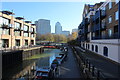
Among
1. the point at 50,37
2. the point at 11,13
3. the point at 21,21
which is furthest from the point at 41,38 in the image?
the point at 11,13

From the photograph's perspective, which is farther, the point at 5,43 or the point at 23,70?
the point at 5,43

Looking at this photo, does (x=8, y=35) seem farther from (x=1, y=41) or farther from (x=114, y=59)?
(x=114, y=59)

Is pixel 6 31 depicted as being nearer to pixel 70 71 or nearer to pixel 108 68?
pixel 70 71

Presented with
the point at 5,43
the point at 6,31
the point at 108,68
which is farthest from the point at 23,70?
the point at 6,31

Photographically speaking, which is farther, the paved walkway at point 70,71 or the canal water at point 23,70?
the canal water at point 23,70

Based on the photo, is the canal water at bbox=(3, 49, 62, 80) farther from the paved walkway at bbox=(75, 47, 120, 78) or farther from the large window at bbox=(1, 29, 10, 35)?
the large window at bbox=(1, 29, 10, 35)

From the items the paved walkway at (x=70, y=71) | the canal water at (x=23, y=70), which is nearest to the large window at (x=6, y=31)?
the canal water at (x=23, y=70)

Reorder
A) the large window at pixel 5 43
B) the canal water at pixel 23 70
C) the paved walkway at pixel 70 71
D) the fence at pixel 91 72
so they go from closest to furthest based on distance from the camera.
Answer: the fence at pixel 91 72, the paved walkway at pixel 70 71, the canal water at pixel 23 70, the large window at pixel 5 43

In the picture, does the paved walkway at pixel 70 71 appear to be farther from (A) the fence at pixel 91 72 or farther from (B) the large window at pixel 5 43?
(B) the large window at pixel 5 43

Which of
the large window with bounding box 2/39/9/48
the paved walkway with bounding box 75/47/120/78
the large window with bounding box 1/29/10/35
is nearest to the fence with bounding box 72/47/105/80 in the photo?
the paved walkway with bounding box 75/47/120/78

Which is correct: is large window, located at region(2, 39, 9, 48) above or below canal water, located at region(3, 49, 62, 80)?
above

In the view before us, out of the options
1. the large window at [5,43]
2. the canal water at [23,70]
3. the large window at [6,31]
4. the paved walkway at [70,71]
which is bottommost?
the canal water at [23,70]

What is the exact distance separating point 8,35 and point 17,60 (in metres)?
8.79

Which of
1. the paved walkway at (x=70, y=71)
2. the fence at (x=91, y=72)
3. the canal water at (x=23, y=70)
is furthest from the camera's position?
the canal water at (x=23, y=70)
